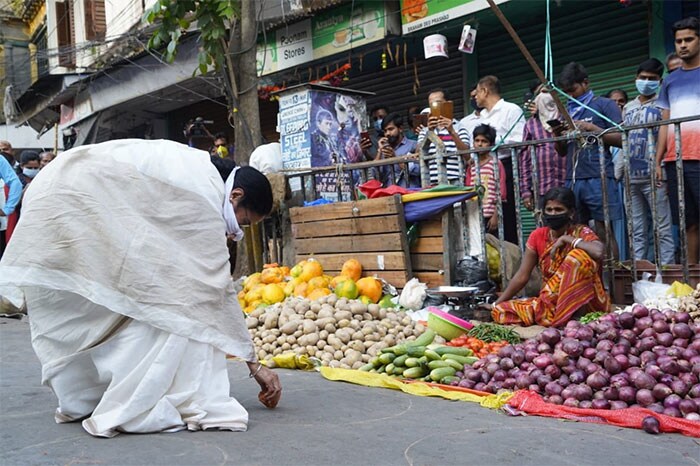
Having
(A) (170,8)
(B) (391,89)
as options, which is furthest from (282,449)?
(B) (391,89)

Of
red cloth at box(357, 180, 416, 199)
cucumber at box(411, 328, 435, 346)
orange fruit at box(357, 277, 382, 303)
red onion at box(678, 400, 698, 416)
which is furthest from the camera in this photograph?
red cloth at box(357, 180, 416, 199)

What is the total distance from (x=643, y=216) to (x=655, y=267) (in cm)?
88

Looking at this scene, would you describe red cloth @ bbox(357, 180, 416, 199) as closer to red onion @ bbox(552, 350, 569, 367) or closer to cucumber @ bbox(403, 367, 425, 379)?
cucumber @ bbox(403, 367, 425, 379)

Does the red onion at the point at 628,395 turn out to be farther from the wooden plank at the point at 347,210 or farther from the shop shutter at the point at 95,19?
the shop shutter at the point at 95,19

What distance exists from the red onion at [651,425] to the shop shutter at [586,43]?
234 inches

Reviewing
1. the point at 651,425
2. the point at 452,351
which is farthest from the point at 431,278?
the point at 651,425

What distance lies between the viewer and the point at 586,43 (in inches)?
350

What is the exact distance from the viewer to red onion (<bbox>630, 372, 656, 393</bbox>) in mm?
3850

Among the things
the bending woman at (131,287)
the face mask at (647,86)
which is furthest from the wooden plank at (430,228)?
the bending woman at (131,287)

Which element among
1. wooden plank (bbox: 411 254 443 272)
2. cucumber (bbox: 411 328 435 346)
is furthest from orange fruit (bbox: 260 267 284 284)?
cucumber (bbox: 411 328 435 346)

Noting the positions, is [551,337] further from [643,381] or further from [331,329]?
[331,329]

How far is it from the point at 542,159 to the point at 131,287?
4463 millimetres

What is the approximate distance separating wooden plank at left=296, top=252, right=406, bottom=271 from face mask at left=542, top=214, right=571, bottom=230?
149 centimetres

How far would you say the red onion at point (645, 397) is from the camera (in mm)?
3783
